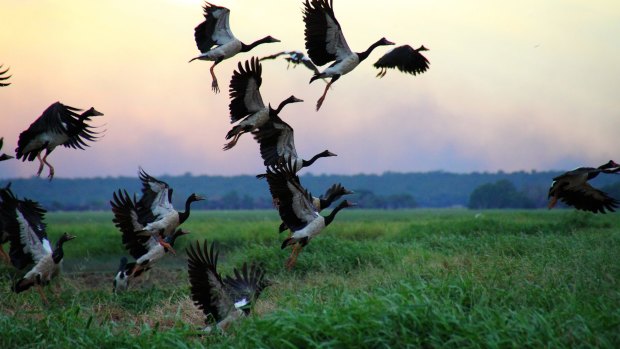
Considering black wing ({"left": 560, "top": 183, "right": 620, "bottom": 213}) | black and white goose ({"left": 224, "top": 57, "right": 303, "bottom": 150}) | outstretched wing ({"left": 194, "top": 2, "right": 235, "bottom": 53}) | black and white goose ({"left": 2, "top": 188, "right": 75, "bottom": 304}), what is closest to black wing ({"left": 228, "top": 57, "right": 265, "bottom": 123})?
black and white goose ({"left": 224, "top": 57, "right": 303, "bottom": 150})

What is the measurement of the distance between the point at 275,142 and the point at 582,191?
13.4ft

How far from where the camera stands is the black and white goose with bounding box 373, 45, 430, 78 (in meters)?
11.3

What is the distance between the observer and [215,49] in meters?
9.59

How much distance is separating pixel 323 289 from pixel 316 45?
3.16m

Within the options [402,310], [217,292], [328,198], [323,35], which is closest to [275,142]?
[328,198]

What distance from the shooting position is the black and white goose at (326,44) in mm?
8961

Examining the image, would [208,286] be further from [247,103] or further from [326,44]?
[326,44]

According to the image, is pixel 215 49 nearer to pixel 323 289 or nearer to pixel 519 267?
pixel 323 289

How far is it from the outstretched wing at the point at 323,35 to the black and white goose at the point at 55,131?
314cm

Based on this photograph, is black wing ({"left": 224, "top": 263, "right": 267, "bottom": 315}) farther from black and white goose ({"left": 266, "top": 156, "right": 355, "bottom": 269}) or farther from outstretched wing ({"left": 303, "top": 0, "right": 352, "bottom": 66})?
outstretched wing ({"left": 303, "top": 0, "right": 352, "bottom": 66})

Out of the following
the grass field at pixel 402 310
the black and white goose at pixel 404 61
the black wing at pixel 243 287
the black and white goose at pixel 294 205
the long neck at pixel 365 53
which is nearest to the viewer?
the grass field at pixel 402 310

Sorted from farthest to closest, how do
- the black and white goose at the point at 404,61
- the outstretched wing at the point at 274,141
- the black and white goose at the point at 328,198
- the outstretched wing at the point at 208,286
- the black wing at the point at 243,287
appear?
the black and white goose at the point at 404,61
the outstretched wing at the point at 274,141
the black and white goose at the point at 328,198
the black wing at the point at 243,287
the outstretched wing at the point at 208,286

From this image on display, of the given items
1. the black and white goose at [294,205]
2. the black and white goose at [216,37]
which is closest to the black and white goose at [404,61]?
the black and white goose at [216,37]

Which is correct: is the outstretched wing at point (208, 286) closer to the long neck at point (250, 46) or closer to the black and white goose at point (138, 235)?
the black and white goose at point (138, 235)
